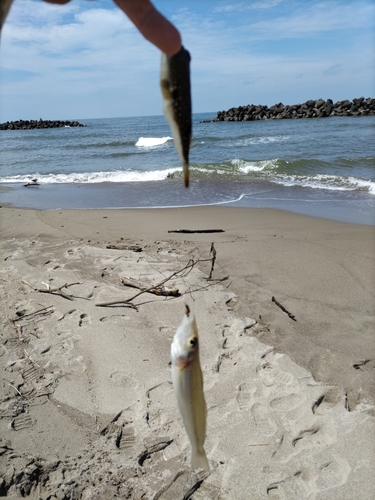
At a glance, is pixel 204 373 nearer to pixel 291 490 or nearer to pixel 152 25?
pixel 291 490

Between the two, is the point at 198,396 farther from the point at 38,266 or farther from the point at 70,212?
the point at 70,212

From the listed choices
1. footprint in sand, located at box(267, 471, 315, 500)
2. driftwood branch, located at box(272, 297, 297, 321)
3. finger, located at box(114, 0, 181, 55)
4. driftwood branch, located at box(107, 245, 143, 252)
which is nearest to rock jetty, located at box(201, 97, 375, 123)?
driftwood branch, located at box(107, 245, 143, 252)

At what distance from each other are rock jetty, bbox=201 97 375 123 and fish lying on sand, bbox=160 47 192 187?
56817 mm

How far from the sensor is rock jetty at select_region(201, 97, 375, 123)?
173 feet

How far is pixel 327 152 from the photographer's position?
69.2 ft

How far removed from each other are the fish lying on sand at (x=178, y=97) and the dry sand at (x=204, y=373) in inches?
118

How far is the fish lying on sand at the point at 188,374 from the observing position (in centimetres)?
125

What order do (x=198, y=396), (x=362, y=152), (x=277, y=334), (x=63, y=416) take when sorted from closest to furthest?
1. (x=198, y=396)
2. (x=63, y=416)
3. (x=277, y=334)
4. (x=362, y=152)

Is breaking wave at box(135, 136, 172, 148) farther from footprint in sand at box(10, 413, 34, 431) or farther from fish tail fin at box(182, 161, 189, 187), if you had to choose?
fish tail fin at box(182, 161, 189, 187)

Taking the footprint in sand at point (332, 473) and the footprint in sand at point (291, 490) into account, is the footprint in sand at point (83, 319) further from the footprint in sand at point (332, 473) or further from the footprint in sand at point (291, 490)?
the footprint in sand at point (332, 473)

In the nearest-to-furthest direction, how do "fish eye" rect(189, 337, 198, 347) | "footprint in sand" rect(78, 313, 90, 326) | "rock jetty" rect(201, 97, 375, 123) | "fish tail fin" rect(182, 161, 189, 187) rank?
"fish tail fin" rect(182, 161, 189, 187) → "fish eye" rect(189, 337, 198, 347) → "footprint in sand" rect(78, 313, 90, 326) → "rock jetty" rect(201, 97, 375, 123)

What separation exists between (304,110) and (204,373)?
191ft

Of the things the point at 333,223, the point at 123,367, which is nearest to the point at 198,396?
the point at 123,367

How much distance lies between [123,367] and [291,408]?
1.79 meters
